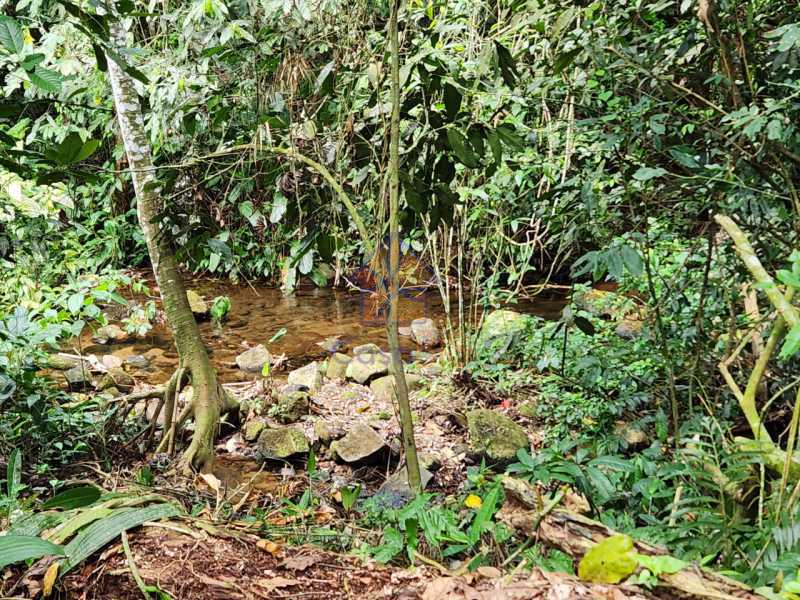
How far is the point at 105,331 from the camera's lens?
6.21m

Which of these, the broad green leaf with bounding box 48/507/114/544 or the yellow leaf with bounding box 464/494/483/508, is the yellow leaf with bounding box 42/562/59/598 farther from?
the yellow leaf with bounding box 464/494/483/508

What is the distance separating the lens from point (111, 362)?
5234 mm

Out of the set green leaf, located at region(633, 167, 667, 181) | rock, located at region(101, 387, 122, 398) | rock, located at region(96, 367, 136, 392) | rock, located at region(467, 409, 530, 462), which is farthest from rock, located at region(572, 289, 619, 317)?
rock, located at region(96, 367, 136, 392)

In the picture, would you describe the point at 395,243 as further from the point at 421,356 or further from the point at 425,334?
the point at 425,334

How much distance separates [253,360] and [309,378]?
0.84 meters

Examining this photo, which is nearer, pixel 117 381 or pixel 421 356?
pixel 117 381

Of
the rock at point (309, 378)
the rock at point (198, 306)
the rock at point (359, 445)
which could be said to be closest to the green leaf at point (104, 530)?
the rock at point (359, 445)

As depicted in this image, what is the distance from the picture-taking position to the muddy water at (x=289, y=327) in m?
5.63

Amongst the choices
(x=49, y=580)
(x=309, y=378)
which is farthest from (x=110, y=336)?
(x=49, y=580)

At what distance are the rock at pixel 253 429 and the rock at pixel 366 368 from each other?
1104mm

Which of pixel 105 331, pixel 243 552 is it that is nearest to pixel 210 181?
pixel 243 552

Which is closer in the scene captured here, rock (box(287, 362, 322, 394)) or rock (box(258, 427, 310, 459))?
rock (box(258, 427, 310, 459))

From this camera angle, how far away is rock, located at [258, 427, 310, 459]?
3.56 meters

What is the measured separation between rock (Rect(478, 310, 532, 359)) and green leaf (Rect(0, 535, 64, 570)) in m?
2.88
